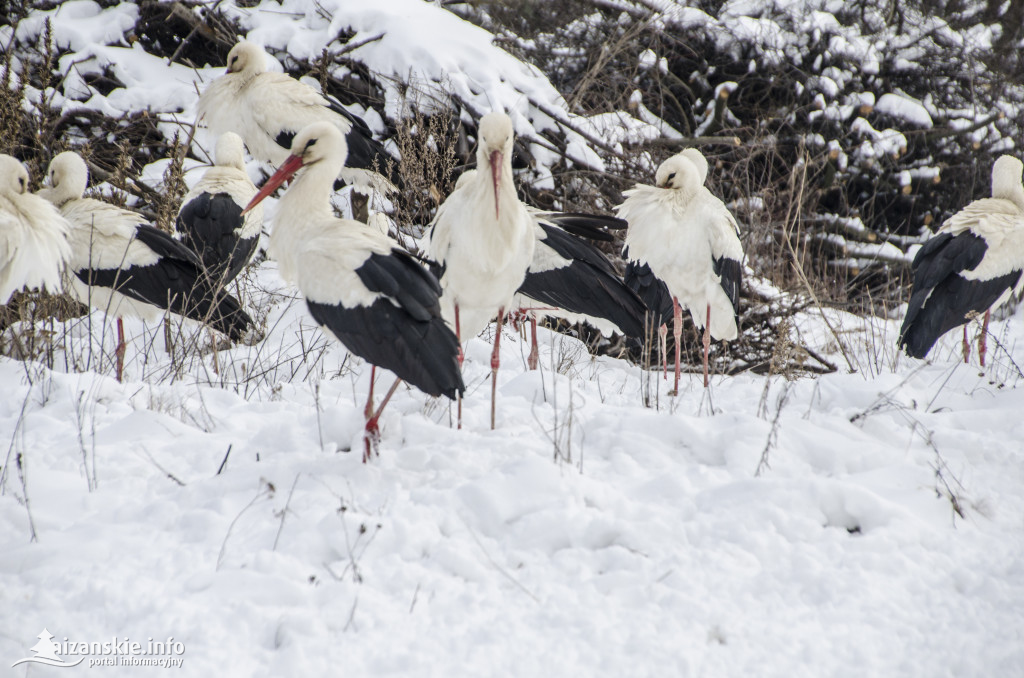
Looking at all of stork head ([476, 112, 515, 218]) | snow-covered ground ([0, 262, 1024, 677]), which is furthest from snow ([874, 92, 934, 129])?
stork head ([476, 112, 515, 218])

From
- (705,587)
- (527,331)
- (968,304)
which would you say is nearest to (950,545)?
(705,587)

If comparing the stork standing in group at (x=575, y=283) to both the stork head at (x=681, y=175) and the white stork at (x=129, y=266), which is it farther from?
the white stork at (x=129, y=266)

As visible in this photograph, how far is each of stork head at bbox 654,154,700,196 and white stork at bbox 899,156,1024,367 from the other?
5.41 feet

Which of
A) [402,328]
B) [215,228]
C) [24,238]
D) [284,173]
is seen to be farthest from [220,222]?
[402,328]

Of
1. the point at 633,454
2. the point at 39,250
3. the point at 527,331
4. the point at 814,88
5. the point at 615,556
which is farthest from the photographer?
the point at 814,88

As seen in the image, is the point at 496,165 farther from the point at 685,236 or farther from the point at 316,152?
the point at 685,236

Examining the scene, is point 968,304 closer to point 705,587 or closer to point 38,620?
point 705,587

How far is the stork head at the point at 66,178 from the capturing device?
5305 millimetres

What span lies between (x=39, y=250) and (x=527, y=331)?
415 cm

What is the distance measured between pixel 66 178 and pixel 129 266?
87cm

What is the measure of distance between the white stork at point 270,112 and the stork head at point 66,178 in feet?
5.58

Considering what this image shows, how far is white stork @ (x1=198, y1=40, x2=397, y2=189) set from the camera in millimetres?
6691

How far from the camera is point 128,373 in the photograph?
4871 mm

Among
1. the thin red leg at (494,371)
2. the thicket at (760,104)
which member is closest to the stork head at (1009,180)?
the thicket at (760,104)
